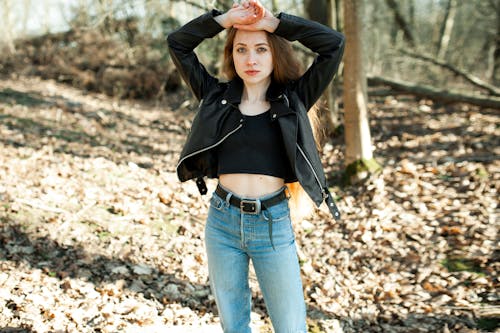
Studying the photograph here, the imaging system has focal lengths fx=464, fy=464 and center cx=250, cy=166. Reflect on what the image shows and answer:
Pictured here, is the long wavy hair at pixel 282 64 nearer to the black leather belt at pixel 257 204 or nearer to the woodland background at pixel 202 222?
the black leather belt at pixel 257 204

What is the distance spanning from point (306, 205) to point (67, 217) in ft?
10.8

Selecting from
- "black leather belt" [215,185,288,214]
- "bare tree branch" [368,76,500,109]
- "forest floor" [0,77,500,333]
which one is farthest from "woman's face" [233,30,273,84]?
"bare tree branch" [368,76,500,109]

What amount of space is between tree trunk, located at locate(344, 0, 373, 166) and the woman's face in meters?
4.33

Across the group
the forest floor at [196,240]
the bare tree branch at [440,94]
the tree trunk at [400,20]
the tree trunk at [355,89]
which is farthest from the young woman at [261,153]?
the tree trunk at [400,20]

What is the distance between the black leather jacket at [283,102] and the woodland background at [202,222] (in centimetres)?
88

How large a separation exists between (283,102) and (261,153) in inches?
14.0

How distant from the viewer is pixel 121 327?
13.2 feet

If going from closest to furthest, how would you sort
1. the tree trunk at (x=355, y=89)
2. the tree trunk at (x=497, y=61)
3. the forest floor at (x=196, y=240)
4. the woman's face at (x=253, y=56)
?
1. the woman's face at (x=253, y=56)
2. the forest floor at (x=196, y=240)
3. the tree trunk at (x=355, y=89)
4. the tree trunk at (x=497, y=61)

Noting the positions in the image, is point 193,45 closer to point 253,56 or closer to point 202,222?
point 253,56

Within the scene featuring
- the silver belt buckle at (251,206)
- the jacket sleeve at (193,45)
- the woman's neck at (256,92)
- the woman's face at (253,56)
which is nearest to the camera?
the silver belt buckle at (251,206)

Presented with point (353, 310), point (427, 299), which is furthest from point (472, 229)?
point (353, 310)

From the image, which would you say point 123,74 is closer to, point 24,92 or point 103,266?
point 24,92

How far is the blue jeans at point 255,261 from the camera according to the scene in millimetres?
2854

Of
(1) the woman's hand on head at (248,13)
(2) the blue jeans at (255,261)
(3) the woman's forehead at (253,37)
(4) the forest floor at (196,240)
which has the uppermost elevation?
(1) the woman's hand on head at (248,13)
